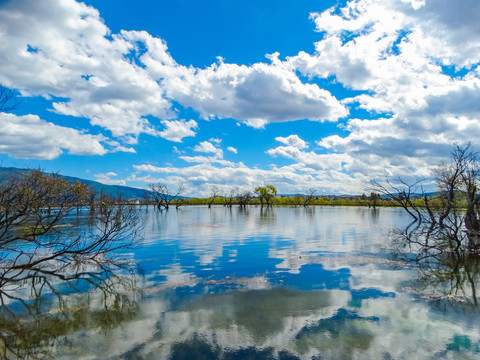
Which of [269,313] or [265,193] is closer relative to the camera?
[269,313]

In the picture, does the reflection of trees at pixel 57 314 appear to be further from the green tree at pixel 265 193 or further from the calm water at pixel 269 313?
the green tree at pixel 265 193

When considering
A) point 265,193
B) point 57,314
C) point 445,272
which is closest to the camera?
point 57,314

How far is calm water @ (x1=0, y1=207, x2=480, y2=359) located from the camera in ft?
19.6

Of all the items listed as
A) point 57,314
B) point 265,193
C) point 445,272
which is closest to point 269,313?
point 57,314

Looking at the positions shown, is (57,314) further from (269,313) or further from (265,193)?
(265,193)

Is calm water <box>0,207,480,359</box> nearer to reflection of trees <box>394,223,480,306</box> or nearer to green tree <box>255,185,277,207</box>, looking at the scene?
reflection of trees <box>394,223,480,306</box>

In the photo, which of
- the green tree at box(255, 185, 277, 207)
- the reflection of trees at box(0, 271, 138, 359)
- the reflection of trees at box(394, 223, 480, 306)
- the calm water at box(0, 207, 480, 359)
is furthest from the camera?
the green tree at box(255, 185, 277, 207)

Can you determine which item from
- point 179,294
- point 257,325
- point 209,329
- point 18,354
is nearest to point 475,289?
point 257,325

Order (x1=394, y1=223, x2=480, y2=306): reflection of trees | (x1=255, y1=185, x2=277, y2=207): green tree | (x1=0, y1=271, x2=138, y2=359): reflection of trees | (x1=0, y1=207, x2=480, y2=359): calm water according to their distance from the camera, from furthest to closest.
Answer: (x1=255, y1=185, x2=277, y2=207): green tree → (x1=394, y1=223, x2=480, y2=306): reflection of trees → (x1=0, y1=271, x2=138, y2=359): reflection of trees → (x1=0, y1=207, x2=480, y2=359): calm water

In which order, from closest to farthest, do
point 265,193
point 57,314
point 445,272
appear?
1. point 57,314
2. point 445,272
3. point 265,193

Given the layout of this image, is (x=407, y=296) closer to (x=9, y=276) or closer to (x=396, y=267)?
(x=396, y=267)

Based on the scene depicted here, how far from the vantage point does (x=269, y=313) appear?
7832mm

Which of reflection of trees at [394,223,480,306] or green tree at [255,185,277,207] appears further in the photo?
green tree at [255,185,277,207]

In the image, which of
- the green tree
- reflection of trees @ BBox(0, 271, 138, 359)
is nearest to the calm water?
reflection of trees @ BBox(0, 271, 138, 359)
